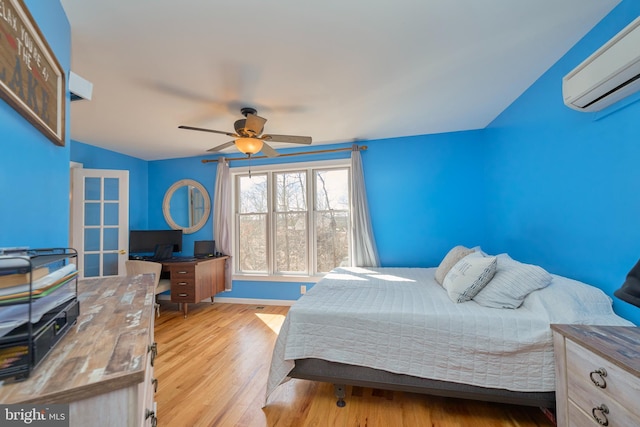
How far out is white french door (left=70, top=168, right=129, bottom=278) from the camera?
344 cm

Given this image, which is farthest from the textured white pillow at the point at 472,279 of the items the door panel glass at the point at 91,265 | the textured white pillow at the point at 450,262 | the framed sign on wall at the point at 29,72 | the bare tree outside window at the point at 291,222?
the door panel glass at the point at 91,265

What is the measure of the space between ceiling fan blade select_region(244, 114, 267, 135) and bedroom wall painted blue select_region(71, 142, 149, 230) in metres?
2.76

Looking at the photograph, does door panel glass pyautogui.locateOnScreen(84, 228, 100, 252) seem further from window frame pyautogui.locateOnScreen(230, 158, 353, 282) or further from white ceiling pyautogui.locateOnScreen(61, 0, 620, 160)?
window frame pyautogui.locateOnScreen(230, 158, 353, 282)

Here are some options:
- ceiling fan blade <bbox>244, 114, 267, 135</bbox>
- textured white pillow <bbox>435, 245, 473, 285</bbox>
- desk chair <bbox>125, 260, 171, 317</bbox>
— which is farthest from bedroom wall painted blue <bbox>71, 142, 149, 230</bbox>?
textured white pillow <bbox>435, 245, 473, 285</bbox>

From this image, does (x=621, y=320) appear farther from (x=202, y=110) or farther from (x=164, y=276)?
(x=164, y=276)

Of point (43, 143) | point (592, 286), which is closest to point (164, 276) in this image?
point (43, 143)

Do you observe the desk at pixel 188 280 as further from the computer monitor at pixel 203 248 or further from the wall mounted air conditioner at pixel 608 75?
the wall mounted air conditioner at pixel 608 75

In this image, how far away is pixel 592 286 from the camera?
167 centimetres

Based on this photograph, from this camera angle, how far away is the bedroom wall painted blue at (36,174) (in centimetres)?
94

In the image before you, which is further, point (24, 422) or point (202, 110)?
point (202, 110)

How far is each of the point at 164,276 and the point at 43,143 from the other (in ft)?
10.9

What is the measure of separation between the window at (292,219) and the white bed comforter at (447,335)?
6.56ft

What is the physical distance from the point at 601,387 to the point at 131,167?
5.55 m

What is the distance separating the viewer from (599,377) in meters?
1.12
